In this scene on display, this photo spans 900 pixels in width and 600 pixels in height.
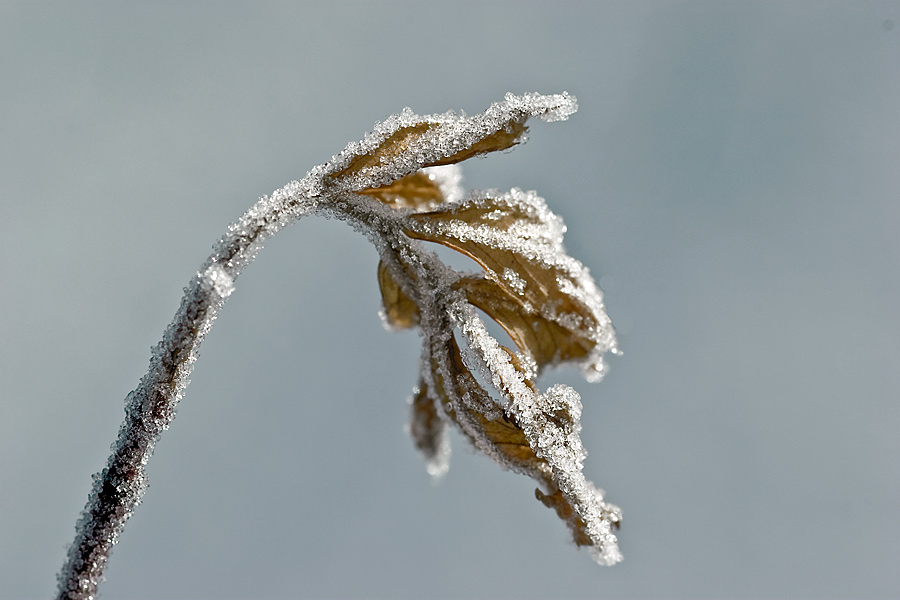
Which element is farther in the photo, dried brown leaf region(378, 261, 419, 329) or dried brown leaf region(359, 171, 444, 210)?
dried brown leaf region(378, 261, 419, 329)

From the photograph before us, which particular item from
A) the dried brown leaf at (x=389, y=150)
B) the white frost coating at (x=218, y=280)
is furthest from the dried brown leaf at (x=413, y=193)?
the white frost coating at (x=218, y=280)

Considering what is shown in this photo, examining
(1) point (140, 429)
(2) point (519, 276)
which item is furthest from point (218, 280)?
(2) point (519, 276)

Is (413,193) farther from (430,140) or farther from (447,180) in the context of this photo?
(430,140)

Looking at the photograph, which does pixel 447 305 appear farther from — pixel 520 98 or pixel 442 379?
pixel 520 98

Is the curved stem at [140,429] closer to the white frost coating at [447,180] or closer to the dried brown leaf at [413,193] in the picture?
the dried brown leaf at [413,193]

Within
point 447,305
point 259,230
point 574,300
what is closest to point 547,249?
point 574,300

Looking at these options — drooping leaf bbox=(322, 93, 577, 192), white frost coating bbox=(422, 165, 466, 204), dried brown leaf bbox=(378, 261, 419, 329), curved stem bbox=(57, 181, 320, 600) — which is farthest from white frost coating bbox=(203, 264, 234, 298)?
white frost coating bbox=(422, 165, 466, 204)

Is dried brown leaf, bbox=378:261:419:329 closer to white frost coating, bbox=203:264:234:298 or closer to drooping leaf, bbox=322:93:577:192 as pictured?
drooping leaf, bbox=322:93:577:192
